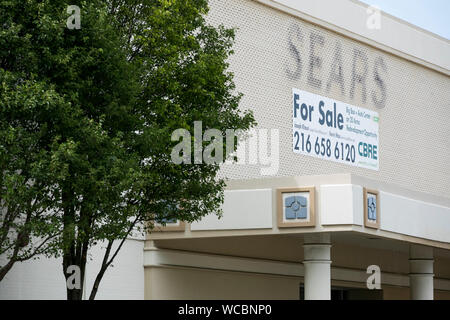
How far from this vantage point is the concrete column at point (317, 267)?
2070cm

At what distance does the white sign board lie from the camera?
92.3ft

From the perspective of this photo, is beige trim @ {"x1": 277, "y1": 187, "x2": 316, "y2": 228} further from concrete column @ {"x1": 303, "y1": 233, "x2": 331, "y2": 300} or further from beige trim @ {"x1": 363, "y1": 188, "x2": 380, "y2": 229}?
beige trim @ {"x1": 363, "y1": 188, "x2": 380, "y2": 229}

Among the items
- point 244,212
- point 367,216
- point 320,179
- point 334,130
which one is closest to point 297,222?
point 320,179

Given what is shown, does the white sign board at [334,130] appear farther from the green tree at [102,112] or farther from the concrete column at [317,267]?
the green tree at [102,112]

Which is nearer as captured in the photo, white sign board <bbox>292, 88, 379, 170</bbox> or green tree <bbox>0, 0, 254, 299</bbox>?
green tree <bbox>0, 0, 254, 299</bbox>

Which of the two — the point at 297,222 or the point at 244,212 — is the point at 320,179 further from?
the point at 244,212

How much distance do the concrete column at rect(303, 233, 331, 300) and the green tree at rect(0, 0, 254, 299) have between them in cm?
401

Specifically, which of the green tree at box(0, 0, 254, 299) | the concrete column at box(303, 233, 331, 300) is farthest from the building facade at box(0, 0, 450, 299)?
the green tree at box(0, 0, 254, 299)

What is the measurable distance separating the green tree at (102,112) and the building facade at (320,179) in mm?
3276

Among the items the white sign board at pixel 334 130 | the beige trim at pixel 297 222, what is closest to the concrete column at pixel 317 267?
the beige trim at pixel 297 222

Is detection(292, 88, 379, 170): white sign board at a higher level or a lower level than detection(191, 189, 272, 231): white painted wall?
higher

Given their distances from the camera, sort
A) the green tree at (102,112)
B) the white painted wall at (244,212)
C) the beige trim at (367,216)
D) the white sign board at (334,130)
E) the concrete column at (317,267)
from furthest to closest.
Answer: the white sign board at (334,130)
the concrete column at (317,267)
the white painted wall at (244,212)
the beige trim at (367,216)
the green tree at (102,112)

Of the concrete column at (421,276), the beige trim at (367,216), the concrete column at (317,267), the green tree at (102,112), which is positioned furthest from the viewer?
the concrete column at (421,276)
